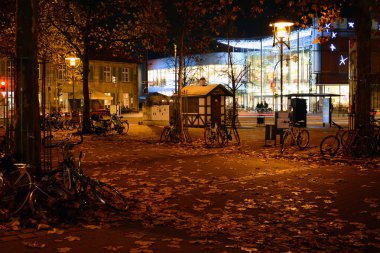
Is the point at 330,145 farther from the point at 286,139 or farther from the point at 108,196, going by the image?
the point at 108,196

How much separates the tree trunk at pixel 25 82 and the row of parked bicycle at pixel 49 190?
36 centimetres

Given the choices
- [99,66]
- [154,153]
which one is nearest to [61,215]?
[154,153]

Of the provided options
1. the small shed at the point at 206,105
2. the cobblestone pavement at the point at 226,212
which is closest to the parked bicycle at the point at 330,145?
the cobblestone pavement at the point at 226,212

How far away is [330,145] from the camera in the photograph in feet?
52.3

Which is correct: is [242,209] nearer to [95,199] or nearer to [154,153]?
[95,199]

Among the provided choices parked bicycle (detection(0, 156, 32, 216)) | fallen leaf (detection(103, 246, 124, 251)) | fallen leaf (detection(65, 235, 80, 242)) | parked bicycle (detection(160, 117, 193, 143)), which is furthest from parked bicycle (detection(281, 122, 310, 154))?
fallen leaf (detection(103, 246, 124, 251))

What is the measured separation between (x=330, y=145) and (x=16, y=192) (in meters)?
11.2

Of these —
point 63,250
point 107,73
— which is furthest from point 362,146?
point 107,73

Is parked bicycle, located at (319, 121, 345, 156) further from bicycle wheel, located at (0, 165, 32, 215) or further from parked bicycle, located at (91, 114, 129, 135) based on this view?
parked bicycle, located at (91, 114, 129, 135)

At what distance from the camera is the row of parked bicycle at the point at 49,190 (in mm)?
7422

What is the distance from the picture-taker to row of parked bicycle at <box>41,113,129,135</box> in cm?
2754

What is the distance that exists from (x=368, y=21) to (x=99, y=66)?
201 feet

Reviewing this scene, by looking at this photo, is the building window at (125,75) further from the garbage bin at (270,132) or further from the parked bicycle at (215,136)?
the garbage bin at (270,132)

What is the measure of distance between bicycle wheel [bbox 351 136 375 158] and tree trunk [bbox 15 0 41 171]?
10.7m
